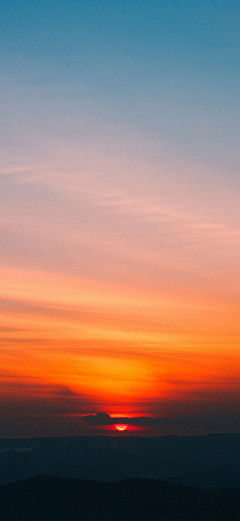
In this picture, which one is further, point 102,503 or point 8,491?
point 8,491

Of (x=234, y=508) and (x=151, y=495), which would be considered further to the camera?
(x=151, y=495)

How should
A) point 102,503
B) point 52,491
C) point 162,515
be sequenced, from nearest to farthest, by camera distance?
point 162,515
point 102,503
point 52,491

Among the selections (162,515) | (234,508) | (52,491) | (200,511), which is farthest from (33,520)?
Result: (234,508)

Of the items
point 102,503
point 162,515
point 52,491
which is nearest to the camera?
point 162,515

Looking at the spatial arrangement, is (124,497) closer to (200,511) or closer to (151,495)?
(151,495)

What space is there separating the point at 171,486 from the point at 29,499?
3767 centimetres

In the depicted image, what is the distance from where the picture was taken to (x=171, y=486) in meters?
149

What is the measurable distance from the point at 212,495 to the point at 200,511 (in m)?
14.2

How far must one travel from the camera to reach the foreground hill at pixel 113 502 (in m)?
130

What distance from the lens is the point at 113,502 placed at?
13888cm

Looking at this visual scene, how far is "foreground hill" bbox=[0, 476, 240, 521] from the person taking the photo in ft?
427

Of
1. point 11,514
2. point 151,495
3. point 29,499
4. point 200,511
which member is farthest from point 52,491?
point 200,511

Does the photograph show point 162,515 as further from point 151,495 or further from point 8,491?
point 8,491

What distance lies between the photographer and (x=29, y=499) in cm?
14325
